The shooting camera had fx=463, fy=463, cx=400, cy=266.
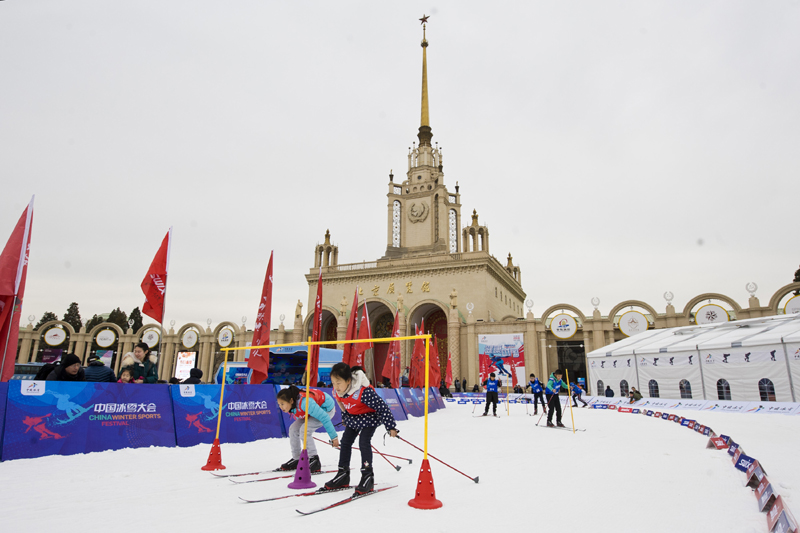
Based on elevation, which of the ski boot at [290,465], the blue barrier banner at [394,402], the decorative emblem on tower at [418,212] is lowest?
the ski boot at [290,465]

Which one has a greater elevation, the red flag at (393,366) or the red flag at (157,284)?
the red flag at (157,284)

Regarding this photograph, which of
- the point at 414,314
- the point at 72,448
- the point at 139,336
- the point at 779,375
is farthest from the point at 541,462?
the point at 139,336

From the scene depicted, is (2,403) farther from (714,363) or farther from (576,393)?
(714,363)

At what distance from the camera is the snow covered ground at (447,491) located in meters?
4.21

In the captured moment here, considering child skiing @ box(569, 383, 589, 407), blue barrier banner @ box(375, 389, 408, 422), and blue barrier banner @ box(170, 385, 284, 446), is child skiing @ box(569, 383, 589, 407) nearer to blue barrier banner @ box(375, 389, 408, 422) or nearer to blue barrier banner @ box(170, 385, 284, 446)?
blue barrier banner @ box(375, 389, 408, 422)

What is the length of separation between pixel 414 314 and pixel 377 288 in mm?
4651

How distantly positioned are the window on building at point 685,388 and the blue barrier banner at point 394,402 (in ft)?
44.1

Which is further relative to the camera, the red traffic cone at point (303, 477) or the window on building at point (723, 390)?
the window on building at point (723, 390)

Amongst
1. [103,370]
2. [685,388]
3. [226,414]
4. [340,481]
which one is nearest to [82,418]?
[103,370]

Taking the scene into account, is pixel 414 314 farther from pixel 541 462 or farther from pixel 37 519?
pixel 37 519

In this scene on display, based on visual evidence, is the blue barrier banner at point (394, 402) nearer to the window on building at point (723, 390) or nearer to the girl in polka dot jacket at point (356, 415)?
the girl in polka dot jacket at point (356, 415)

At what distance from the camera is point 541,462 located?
739cm

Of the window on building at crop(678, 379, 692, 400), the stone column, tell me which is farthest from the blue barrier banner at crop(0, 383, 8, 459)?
the stone column

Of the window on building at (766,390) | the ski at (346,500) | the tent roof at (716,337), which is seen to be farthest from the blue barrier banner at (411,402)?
the window on building at (766,390)
